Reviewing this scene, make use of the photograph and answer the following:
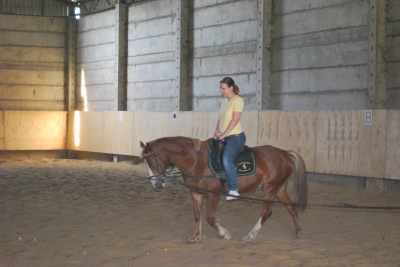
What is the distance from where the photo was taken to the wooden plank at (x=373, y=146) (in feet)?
33.4

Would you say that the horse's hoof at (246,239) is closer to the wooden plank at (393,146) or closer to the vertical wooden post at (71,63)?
the wooden plank at (393,146)

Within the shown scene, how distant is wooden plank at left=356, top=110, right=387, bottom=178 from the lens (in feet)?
33.4

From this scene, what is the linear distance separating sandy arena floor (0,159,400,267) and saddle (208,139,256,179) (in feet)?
2.60

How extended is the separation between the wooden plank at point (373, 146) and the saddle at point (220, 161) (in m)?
4.43

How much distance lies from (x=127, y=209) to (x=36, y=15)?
12.1 metres

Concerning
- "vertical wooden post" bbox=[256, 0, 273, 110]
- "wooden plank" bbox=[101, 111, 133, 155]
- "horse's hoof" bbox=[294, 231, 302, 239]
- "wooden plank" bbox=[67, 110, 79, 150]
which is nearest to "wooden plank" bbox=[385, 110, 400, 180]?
"vertical wooden post" bbox=[256, 0, 273, 110]

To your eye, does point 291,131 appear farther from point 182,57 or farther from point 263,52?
point 182,57

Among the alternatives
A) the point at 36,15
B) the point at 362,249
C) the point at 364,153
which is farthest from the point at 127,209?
the point at 36,15

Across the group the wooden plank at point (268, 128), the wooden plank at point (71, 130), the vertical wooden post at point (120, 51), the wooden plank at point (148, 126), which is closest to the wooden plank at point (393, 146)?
the wooden plank at point (268, 128)

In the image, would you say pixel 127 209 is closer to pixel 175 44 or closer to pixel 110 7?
pixel 175 44

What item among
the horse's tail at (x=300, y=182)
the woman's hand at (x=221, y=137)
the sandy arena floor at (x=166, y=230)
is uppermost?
the woman's hand at (x=221, y=137)

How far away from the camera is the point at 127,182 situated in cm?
1205

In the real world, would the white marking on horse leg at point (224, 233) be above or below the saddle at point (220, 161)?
below

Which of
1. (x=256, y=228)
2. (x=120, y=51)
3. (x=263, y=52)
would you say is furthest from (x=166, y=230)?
(x=120, y=51)
